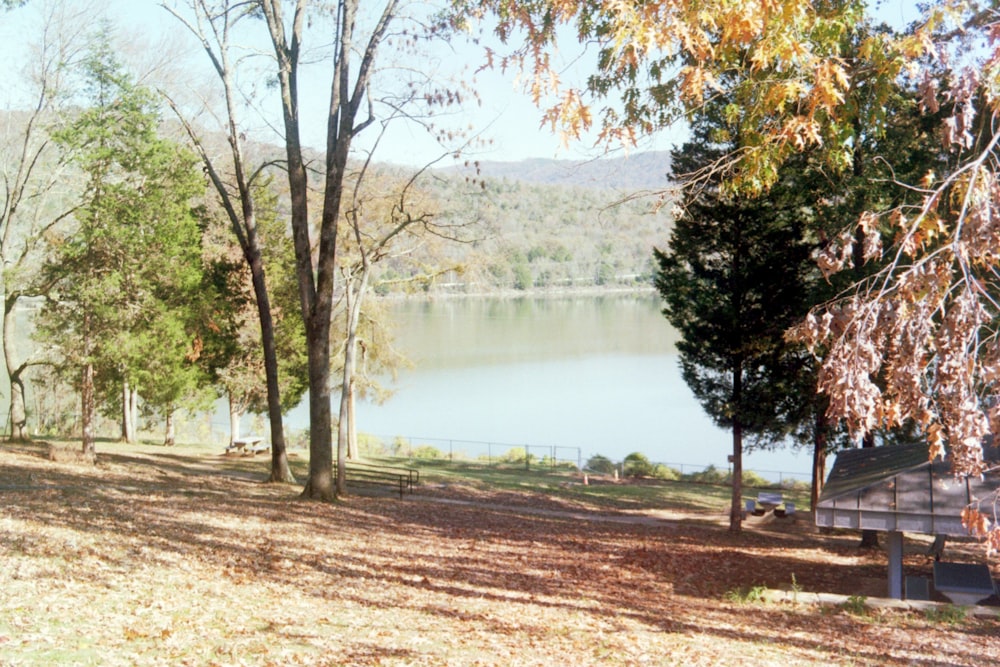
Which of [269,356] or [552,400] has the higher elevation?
[269,356]

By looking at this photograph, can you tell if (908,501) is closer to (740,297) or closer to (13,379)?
(740,297)

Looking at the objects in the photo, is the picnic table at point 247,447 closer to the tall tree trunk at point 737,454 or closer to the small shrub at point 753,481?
the tall tree trunk at point 737,454

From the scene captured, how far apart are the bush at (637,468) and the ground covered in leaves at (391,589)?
45.9 ft

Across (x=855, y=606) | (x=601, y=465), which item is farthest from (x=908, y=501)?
(x=601, y=465)

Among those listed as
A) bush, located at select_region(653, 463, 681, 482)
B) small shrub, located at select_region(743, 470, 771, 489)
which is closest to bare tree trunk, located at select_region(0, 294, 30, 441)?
bush, located at select_region(653, 463, 681, 482)

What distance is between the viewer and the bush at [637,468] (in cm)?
3119

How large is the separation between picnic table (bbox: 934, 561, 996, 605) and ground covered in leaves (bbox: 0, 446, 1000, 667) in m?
0.91

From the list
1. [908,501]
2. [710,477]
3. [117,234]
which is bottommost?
[710,477]

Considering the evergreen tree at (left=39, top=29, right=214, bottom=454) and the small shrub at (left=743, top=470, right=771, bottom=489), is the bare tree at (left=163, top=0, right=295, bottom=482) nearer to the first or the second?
the evergreen tree at (left=39, top=29, right=214, bottom=454)

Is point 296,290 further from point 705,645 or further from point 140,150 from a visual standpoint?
point 705,645

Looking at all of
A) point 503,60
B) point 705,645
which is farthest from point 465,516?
point 503,60

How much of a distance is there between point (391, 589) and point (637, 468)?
22.8m

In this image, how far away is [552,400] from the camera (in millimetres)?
49750

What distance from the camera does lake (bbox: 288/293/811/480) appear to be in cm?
4019
